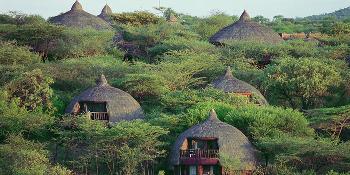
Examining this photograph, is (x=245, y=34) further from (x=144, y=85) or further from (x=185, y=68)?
(x=144, y=85)

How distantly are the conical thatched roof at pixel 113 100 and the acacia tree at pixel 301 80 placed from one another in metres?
6.45

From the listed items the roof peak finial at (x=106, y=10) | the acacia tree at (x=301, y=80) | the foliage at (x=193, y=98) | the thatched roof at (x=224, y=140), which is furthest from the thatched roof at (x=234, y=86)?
the roof peak finial at (x=106, y=10)

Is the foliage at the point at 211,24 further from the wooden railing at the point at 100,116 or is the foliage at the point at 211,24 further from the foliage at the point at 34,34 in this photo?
the wooden railing at the point at 100,116

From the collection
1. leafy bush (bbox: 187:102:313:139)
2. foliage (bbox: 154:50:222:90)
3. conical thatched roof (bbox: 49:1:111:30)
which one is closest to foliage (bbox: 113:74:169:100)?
foliage (bbox: 154:50:222:90)

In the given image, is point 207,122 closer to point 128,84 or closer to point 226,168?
point 226,168

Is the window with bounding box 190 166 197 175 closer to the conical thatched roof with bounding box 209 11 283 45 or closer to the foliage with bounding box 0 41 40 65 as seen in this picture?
the foliage with bounding box 0 41 40 65

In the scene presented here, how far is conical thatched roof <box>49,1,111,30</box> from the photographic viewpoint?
50472 mm

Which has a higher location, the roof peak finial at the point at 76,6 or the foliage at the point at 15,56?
the roof peak finial at the point at 76,6

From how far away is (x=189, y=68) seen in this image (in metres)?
39.1

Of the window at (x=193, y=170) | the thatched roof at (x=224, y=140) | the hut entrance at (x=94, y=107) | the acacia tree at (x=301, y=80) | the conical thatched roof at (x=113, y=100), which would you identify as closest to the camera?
the thatched roof at (x=224, y=140)

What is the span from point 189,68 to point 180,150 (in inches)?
364

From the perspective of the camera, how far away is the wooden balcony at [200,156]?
3019 cm

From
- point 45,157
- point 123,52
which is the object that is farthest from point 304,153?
point 123,52

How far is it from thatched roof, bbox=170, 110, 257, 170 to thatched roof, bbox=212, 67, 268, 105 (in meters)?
5.30
